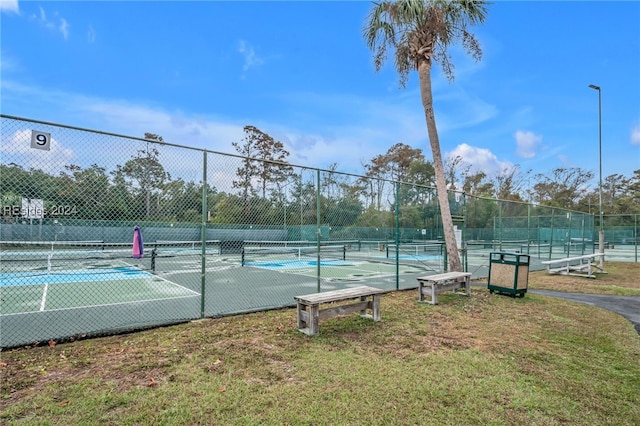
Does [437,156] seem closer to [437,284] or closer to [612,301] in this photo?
[437,284]

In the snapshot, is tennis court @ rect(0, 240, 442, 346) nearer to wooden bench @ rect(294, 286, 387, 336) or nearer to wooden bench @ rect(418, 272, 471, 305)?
wooden bench @ rect(418, 272, 471, 305)

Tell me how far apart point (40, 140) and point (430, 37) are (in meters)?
8.63

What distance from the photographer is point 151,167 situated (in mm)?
4934

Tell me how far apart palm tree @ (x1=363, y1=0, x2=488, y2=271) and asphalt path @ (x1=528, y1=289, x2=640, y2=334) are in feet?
8.36

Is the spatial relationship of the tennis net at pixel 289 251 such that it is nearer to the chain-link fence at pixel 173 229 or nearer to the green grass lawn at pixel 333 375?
the chain-link fence at pixel 173 229

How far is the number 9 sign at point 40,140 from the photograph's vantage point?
383 cm

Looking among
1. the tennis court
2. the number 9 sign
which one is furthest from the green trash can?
the number 9 sign

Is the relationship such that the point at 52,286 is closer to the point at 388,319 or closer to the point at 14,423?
the point at 14,423

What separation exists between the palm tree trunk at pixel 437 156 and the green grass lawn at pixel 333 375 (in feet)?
11.9

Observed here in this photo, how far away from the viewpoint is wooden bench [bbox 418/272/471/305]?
6805 millimetres

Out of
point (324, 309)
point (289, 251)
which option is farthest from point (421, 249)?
point (324, 309)

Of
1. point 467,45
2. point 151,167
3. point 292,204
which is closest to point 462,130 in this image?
point 467,45

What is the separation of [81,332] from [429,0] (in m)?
9.71

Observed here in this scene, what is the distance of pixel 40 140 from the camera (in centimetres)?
386
